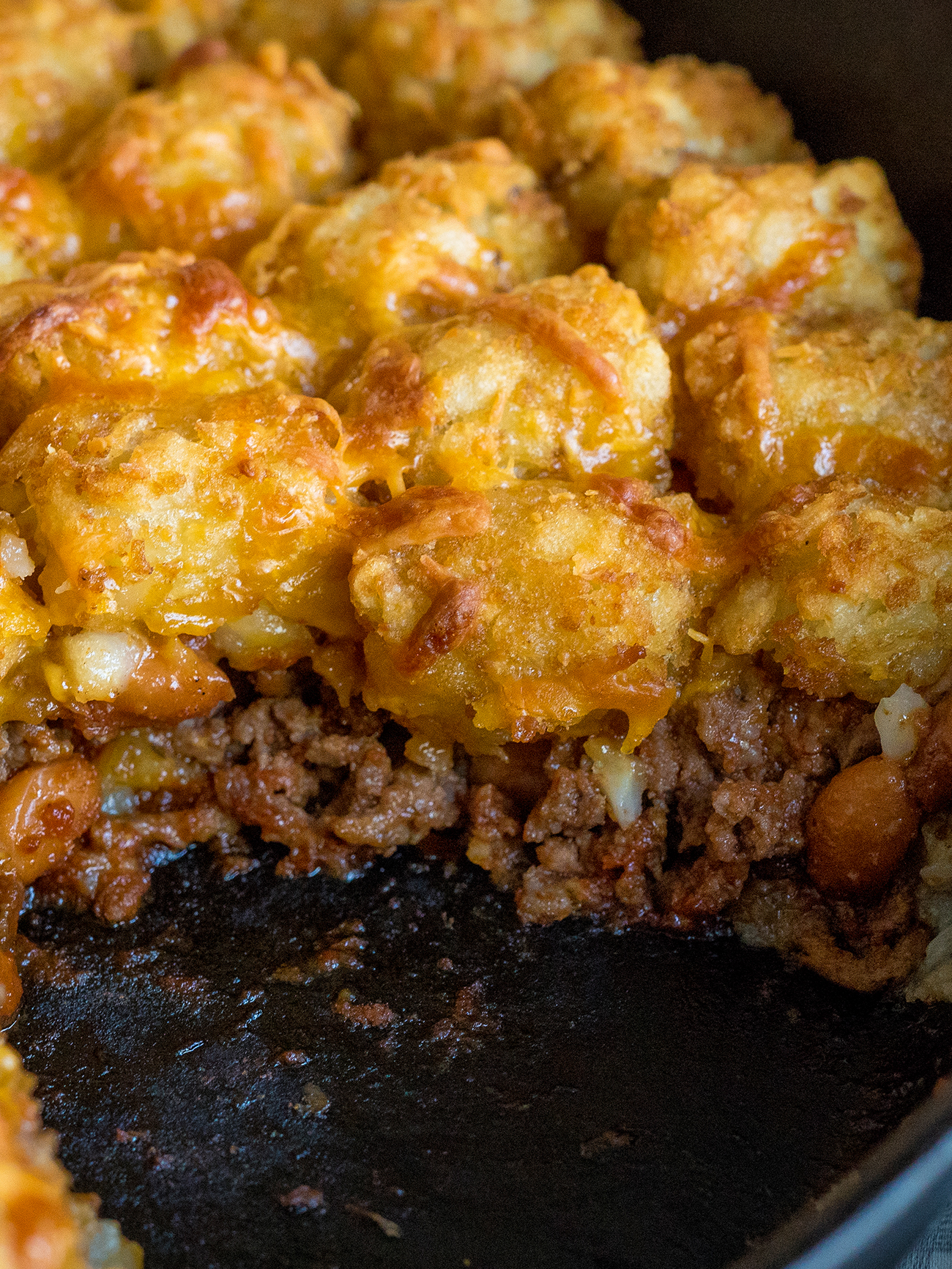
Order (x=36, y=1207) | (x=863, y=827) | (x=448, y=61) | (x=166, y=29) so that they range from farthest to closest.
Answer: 1. (x=166, y=29)
2. (x=448, y=61)
3. (x=863, y=827)
4. (x=36, y=1207)

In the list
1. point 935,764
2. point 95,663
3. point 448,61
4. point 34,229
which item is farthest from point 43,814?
point 448,61

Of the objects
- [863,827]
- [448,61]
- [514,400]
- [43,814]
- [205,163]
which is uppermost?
[448,61]

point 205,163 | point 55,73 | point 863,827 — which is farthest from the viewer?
point 55,73

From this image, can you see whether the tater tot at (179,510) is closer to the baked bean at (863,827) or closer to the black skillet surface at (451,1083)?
the black skillet surface at (451,1083)

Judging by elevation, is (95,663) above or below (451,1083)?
above

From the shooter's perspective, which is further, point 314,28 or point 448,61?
point 314,28

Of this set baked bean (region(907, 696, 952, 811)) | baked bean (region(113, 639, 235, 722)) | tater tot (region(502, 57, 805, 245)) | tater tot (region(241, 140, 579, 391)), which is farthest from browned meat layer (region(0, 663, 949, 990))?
tater tot (region(502, 57, 805, 245))

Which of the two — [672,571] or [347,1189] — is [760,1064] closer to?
[347,1189]

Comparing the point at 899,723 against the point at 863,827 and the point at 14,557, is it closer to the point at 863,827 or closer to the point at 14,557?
the point at 863,827
